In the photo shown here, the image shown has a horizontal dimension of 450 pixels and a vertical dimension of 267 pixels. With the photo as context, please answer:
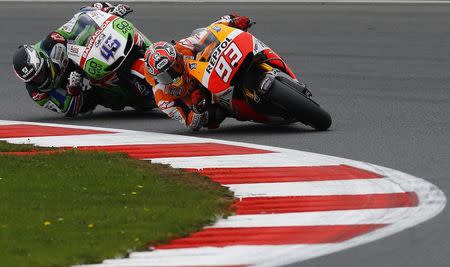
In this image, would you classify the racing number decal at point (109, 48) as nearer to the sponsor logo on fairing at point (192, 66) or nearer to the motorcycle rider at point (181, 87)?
the motorcycle rider at point (181, 87)

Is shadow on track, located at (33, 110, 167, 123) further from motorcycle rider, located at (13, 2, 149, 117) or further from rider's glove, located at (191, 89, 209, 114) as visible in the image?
rider's glove, located at (191, 89, 209, 114)

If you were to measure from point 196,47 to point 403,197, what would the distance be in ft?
14.2

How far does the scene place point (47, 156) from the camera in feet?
39.9

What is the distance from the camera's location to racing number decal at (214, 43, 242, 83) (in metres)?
13.5

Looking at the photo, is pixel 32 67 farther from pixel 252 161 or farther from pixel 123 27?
pixel 252 161

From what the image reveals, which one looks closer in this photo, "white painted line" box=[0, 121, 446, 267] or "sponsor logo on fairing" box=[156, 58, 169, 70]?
"white painted line" box=[0, 121, 446, 267]

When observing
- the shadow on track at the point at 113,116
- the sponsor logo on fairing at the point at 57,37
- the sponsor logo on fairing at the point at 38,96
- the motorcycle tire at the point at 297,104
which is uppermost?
the motorcycle tire at the point at 297,104

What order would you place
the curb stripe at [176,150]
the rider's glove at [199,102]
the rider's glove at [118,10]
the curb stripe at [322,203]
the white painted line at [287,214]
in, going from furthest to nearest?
the rider's glove at [118,10] → the rider's glove at [199,102] → the curb stripe at [176,150] → the curb stripe at [322,203] → the white painted line at [287,214]

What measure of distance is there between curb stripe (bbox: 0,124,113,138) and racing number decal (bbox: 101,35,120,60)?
93cm

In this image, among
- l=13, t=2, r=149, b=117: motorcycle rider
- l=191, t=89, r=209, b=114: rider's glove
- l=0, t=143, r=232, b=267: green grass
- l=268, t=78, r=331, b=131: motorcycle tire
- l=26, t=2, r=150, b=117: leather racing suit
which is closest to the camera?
l=0, t=143, r=232, b=267: green grass

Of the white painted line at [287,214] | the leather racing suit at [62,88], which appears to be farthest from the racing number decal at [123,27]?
the white painted line at [287,214]

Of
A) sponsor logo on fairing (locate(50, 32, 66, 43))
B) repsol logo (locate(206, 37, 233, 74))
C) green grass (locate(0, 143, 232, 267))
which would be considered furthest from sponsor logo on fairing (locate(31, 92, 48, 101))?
green grass (locate(0, 143, 232, 267))

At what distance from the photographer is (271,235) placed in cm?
901

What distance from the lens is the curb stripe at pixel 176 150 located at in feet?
40.9
